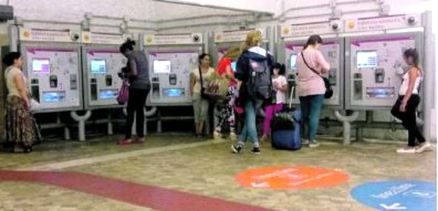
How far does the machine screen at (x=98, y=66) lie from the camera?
7.80m

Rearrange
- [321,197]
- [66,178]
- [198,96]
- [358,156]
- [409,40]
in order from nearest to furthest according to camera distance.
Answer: [321,197] → [66,178] → [358,156] → [409,40] → [198,96]

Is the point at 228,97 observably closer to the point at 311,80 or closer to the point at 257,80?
the point at 311,80

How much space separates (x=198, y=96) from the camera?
7.71m

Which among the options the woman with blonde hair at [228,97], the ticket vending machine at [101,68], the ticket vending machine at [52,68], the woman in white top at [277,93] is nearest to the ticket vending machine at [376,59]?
the woman in white top at [277,93]

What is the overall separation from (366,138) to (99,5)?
506 cm

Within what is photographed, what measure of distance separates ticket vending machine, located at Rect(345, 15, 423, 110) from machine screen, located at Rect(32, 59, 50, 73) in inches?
165

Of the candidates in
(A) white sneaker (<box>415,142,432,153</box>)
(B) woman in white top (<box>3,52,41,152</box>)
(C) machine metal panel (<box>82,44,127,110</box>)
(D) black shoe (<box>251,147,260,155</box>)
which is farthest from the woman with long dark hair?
(A) white sneaker (<box>415,142,432,153</box>)

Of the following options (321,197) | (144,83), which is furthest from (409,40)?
(144,83)

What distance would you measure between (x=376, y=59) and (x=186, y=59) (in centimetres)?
296

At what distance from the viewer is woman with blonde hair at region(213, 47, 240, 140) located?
7215 millimetres

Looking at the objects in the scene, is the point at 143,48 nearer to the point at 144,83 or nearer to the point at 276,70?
the point at 144,83

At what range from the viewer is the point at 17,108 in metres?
6.38

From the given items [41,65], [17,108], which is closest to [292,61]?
[41,65]

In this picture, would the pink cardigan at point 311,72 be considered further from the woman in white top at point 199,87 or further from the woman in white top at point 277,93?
the woman in white top at point 199,87
